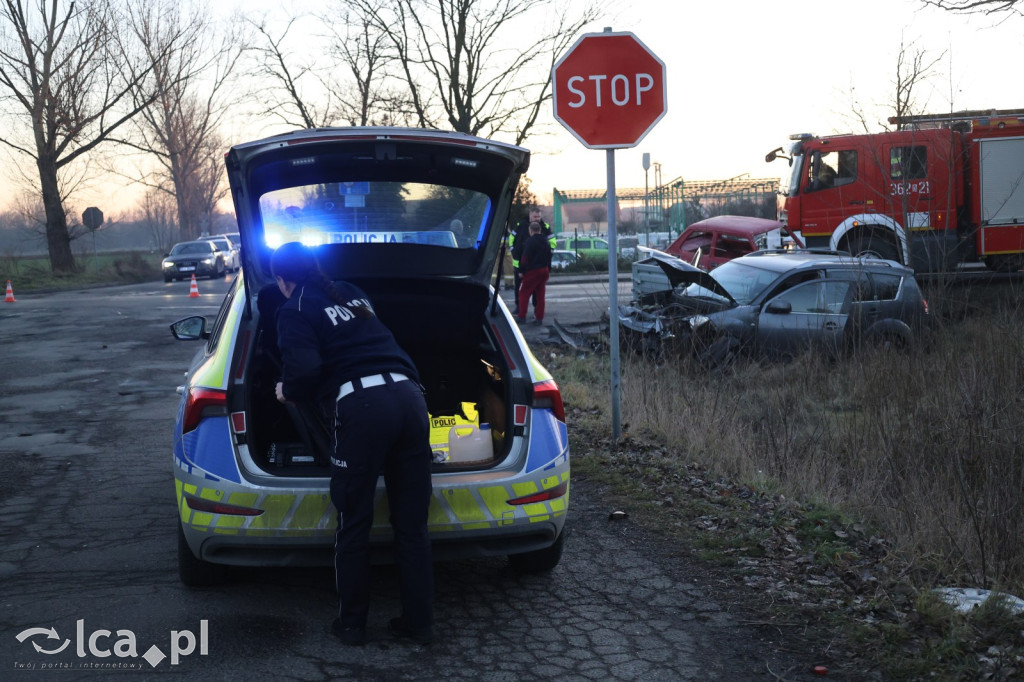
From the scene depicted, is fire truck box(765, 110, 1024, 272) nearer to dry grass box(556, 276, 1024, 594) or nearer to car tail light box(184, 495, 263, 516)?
dry grass box(556, 276, 1024, 594)

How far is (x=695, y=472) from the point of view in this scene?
6.90 metres

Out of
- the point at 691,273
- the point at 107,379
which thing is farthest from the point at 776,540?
the point at 107,379

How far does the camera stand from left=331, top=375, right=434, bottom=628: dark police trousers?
3.89 m

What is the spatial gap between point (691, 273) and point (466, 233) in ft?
20.6

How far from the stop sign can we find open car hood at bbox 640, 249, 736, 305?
4309 mm

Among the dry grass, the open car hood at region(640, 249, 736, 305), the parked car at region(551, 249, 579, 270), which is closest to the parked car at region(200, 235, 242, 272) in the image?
the parked car at region(551, 249, 579, 270)

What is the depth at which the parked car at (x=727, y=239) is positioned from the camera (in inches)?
821

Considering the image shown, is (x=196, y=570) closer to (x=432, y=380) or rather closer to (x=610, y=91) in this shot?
(x=432, y=380)

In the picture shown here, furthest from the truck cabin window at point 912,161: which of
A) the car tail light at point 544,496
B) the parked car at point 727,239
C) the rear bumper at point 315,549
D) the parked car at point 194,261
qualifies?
the parked car at point 194,261

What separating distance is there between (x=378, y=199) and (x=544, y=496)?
6.26 ft

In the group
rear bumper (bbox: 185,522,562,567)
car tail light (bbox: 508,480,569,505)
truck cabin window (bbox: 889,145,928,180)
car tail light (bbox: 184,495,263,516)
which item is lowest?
rear bumper (bbox: 185,522,562,567)

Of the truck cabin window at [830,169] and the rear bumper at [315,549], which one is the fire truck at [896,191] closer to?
the truck cabin window at [830,169]

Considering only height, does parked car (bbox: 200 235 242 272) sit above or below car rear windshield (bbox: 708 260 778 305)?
above

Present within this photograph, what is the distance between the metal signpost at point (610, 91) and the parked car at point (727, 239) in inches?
539
